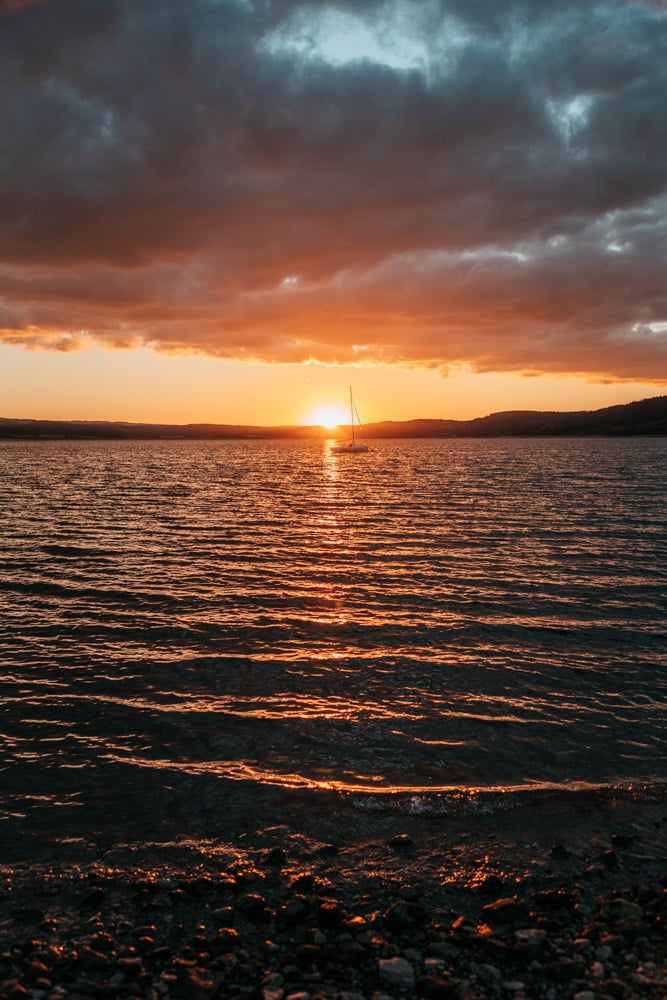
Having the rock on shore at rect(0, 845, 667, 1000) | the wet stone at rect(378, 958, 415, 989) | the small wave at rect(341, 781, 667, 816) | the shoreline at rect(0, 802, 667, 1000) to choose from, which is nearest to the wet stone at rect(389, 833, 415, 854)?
the shoreline at rect(0, 802, 667, 1000)

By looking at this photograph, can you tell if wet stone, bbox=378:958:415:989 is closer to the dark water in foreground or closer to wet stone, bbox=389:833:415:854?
wet stone, bbox=389:833:415:854

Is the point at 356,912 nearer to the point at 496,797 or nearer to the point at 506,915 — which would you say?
the point at 506,915

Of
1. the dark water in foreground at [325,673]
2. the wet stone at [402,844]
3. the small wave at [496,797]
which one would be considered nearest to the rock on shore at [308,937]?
the wet stone at [402,844]

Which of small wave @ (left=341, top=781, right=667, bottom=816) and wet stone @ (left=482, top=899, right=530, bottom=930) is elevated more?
wet stone @ (left=482, top=899, right=530, bottom=930)

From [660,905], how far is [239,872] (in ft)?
19.8

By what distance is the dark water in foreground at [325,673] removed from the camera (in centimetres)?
1182

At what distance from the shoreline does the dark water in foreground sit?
2.76 ft

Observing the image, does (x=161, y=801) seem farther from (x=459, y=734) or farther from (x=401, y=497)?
(x=401, y=497)

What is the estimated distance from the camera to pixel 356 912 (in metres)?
8.38

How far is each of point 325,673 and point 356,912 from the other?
9146 mm

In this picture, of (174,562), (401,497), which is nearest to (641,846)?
(174,562)

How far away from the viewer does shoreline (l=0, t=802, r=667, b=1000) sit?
7051 millimetres

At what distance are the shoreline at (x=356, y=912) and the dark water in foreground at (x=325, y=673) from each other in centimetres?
84

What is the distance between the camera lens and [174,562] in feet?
107
